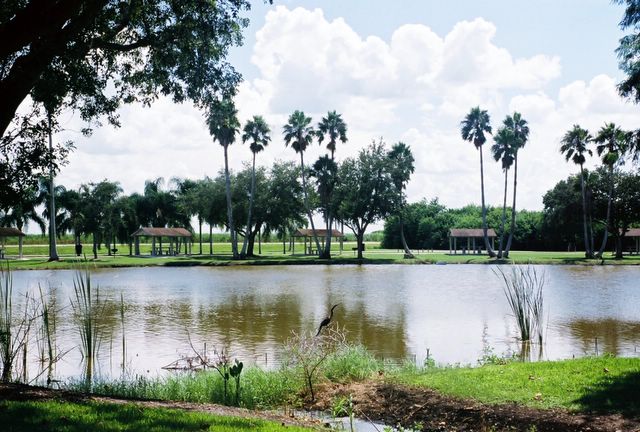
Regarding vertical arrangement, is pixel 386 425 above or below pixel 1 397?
below

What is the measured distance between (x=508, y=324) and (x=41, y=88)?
14.2 m

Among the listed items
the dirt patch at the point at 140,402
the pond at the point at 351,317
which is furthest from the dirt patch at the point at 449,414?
the pond at the point at 351,317

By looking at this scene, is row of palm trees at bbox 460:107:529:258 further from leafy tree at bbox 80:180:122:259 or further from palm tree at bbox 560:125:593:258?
leafy tree at bbox 80:180:122:259

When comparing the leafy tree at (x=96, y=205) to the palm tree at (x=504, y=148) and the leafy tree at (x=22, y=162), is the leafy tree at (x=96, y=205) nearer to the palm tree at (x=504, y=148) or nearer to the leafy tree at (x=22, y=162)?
the palm tree at (x=504, y=148)

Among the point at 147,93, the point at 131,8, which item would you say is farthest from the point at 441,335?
the point at 131,8

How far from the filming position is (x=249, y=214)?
63.2 m

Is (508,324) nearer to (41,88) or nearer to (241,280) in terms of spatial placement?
(41,88)

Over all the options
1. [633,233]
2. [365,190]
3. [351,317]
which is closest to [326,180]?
[365,190]

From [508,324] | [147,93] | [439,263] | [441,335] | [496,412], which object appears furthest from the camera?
[439,263]

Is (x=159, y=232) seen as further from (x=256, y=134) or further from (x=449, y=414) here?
(x=449, y=414)

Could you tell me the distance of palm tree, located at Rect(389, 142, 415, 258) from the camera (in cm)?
6431

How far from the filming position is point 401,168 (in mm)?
65000

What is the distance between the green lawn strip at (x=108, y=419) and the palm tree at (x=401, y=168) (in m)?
56.8

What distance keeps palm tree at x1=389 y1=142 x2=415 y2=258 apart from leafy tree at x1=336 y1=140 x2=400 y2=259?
20.4 inches
